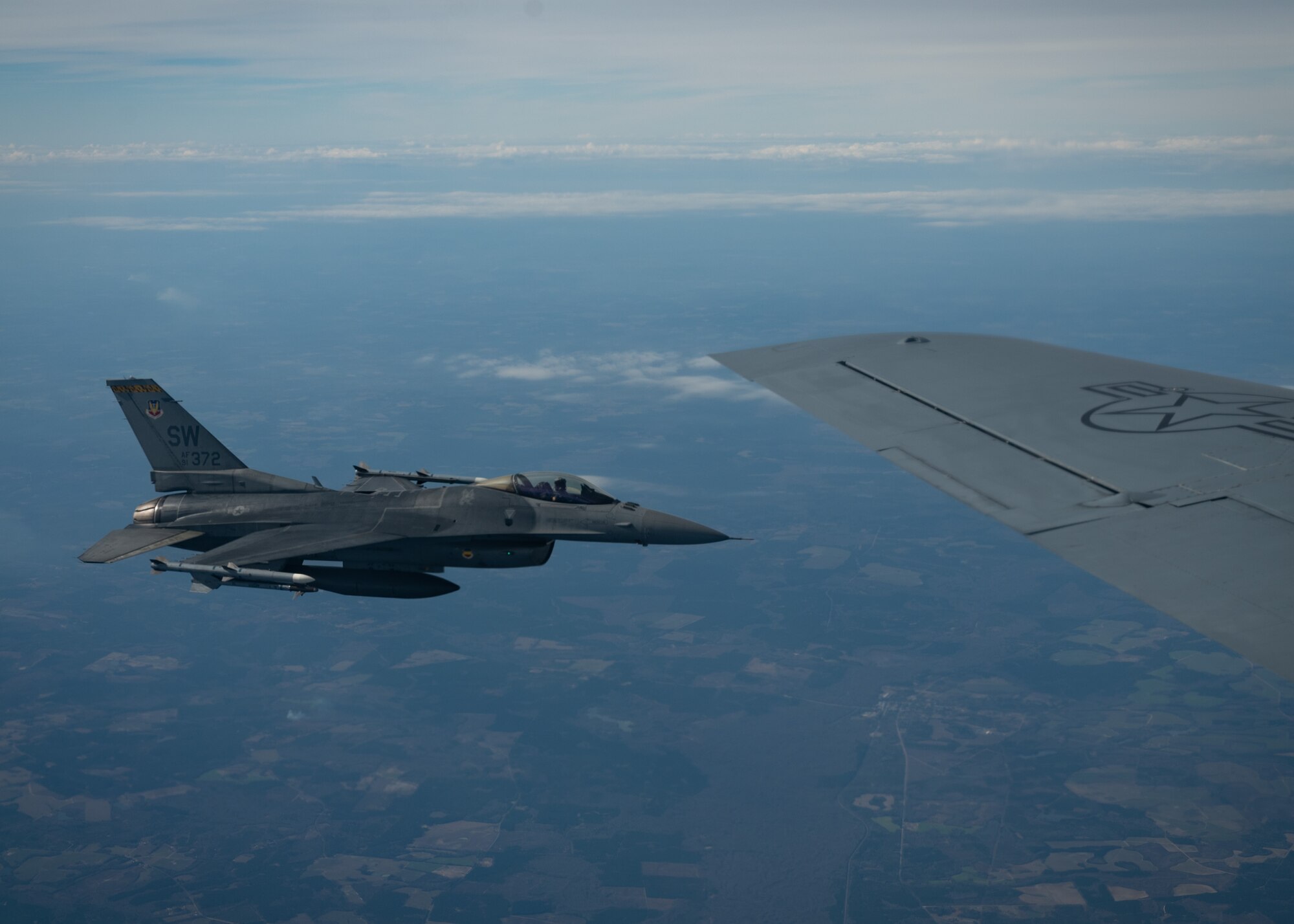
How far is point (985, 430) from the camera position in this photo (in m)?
23.2

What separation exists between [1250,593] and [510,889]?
12529 centimetres

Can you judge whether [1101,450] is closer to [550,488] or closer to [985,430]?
[985,430]

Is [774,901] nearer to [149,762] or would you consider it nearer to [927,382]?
[149,762]

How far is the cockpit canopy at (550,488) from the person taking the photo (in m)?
31.0

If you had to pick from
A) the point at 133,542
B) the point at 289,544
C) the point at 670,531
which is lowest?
the point at 133,542

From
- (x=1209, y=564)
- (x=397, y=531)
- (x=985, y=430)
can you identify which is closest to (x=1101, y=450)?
(x=985, y=430)

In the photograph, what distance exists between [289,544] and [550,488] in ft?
28.1

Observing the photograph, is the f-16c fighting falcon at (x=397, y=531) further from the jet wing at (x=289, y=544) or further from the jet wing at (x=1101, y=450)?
the jet wing at (x=1101, y=450)

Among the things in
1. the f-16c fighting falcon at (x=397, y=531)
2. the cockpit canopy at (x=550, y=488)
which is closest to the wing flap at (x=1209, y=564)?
the f-16c fighting falcon at (x=397, y=531)

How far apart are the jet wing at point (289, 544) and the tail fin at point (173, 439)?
13.7 feet

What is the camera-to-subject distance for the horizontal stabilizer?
29547 mm

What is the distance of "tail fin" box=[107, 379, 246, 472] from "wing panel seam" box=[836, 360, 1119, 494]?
22.0m

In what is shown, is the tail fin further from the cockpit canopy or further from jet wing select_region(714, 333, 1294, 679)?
jet wing select_region(714, 333, 1294, 679)

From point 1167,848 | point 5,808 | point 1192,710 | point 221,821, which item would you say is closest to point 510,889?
point 221,821
